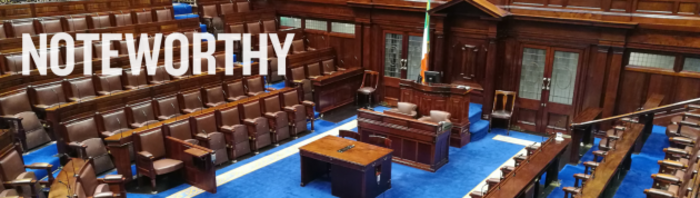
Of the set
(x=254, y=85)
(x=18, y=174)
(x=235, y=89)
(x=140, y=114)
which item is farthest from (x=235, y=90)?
(x=18, y=174)

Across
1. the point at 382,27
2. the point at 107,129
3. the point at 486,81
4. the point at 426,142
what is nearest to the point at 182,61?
the point at 107,129

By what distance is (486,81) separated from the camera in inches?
296

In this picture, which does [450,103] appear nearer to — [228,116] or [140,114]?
[228,116]

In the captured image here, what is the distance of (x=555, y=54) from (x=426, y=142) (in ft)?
8.06

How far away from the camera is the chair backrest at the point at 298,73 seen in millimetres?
7941

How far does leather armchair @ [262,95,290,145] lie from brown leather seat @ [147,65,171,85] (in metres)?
1.47

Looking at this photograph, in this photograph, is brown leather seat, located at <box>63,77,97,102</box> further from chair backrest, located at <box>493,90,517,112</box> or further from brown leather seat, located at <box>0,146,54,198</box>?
chair backrest, located at <box>493,90,517,112</box>

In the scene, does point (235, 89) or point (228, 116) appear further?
point (235, 89)

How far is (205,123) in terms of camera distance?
5906 mm

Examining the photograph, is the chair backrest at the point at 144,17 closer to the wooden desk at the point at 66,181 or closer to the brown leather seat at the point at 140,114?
the brown leather seat at the point at 140,114

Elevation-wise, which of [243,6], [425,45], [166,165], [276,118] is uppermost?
[243,6]

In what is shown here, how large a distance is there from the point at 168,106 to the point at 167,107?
0.02 m

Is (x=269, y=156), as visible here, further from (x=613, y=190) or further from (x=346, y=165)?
(x=613, y=190)

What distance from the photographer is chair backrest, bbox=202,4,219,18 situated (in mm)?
9547
